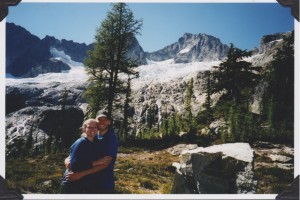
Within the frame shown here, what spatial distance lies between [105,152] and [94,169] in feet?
1.16

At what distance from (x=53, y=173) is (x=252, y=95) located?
32.3ft

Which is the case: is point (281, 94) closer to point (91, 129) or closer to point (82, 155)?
point (91, 129)

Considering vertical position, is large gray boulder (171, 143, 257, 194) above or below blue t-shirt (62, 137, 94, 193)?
below

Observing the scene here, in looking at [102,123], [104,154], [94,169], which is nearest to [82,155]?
[94,169]

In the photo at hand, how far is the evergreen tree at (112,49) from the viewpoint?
535 inches

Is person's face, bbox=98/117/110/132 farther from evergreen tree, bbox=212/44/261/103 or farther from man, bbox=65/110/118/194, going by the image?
evergreen tree, bbox=212/44/261/103

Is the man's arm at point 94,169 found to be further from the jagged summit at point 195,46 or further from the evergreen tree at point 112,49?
the jagged summit at point 195,46

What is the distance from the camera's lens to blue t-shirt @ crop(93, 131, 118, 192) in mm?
4840

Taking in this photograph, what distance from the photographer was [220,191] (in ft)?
22.6

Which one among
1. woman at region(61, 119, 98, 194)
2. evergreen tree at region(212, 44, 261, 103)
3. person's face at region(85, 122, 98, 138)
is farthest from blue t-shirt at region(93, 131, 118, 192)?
evergreen tree at region(212, 44, 261, 103)

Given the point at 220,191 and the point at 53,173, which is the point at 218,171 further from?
the point at 53,173

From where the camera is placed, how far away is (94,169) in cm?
466

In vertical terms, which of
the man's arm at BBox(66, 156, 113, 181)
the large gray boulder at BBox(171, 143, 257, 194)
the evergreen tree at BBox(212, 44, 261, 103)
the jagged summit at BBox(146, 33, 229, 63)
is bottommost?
the large gray boulder at BBox(171, 143, 257, 194)

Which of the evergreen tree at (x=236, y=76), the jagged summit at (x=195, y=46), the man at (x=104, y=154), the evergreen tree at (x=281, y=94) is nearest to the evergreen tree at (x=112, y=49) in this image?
the jagged summit at (x=195, y=46)
